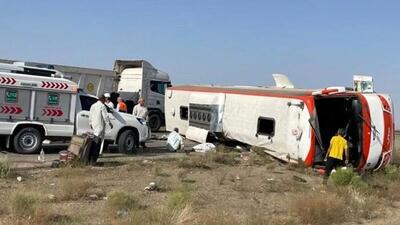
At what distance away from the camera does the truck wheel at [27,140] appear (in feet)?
55.5

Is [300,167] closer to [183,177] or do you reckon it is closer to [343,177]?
[343,177]

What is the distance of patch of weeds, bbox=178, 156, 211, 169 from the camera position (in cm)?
1616

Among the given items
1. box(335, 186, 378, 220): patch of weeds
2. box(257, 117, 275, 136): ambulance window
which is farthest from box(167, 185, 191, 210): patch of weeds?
box(257, 117, 275, 136): ambulance window

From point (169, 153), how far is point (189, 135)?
4.47 metres

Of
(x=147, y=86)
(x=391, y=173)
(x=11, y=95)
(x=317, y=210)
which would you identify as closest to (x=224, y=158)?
(x=391, y=173)

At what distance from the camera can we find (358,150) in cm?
1750

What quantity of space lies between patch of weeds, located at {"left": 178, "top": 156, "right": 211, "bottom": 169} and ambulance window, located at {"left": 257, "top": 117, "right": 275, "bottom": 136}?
3.04 metres

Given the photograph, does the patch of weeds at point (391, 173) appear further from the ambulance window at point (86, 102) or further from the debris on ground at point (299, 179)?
the ambulance window at point (86, 102)

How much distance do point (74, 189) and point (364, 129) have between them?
372 inches

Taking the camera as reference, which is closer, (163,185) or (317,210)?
(317,210)

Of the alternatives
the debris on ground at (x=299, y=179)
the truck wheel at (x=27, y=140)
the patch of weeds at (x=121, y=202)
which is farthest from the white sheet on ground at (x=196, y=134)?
the patch of weeds at (x=121, y=202)

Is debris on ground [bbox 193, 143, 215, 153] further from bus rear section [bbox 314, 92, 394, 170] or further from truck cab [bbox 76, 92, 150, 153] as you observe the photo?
bus rear section [bbox 314, 92, 394, 170]

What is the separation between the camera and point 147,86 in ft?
97.8

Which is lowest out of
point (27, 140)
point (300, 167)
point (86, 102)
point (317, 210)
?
point (300, 167)
